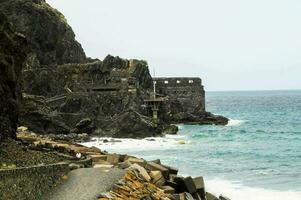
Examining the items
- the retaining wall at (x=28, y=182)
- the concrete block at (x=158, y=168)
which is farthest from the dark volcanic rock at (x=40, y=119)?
the retaining wall at (x=28, y=182)

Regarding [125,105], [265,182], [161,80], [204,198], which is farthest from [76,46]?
[204,198]

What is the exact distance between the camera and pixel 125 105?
60.8 metres

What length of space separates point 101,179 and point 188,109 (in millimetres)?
65989

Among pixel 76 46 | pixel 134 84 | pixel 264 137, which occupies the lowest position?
pixel 264 137

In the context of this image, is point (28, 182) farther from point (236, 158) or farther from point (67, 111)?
point (67, 111)

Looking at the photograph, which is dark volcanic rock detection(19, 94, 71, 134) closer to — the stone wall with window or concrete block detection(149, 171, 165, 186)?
the stone wall with window

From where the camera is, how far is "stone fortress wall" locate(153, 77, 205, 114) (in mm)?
79812

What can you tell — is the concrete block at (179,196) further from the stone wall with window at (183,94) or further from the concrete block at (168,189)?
the stone wall with window at (183,94)

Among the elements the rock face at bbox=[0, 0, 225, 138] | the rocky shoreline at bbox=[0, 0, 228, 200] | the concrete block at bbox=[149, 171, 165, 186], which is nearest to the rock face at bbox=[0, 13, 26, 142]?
the rocky shoreline at bbox=[0, 0, 228, 200]

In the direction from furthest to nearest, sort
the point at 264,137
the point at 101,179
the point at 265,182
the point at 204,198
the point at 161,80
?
the point at 161,80 < the point at 264,137 < the point at 265,182 < the point at 204,198 < the point at 101,179

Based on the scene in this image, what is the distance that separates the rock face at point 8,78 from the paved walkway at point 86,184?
4.01 metres

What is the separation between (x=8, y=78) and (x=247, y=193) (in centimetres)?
1137

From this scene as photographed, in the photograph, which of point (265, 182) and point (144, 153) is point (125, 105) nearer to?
point (144, 153)

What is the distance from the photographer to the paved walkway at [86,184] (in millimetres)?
13711
